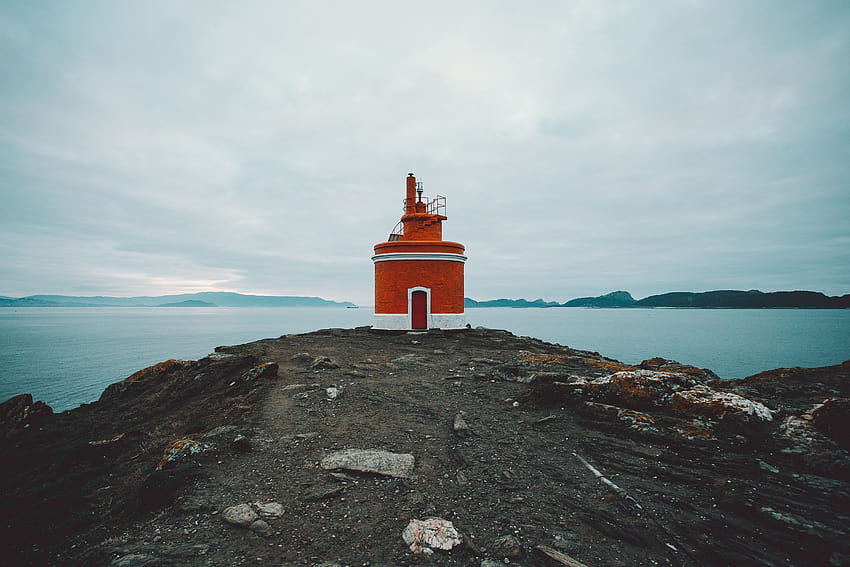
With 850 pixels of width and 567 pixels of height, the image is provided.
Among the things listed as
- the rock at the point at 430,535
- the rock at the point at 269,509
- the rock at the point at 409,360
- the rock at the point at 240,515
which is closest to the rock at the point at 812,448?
the rock at the point at 430,535

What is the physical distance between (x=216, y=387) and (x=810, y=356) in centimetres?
4784

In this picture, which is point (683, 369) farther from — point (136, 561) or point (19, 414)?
point (19, 414)

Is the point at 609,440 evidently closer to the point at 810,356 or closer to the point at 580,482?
the point at 580,482

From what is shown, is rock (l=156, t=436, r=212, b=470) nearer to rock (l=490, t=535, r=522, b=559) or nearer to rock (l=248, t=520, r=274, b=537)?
rock (l=248, t=520, r=274, b=537)

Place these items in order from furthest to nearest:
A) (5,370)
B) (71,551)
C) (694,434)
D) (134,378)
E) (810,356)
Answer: (810,356), (5,370), (134,378), (694,434), (71,551)

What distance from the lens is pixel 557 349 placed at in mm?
16047

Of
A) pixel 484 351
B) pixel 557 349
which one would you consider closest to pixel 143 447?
pixel 484 351

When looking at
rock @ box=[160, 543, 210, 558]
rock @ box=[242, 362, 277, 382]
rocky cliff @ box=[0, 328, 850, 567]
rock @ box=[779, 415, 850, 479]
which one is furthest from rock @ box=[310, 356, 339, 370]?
rock @ box=[779, 415, 850, 479]

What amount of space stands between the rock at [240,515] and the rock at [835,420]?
7.31 meters

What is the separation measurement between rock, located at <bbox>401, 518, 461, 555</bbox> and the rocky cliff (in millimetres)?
19

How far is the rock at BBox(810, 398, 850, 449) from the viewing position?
5.31 meters

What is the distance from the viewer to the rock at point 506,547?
365cm

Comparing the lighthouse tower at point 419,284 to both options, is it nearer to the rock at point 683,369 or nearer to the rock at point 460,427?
the rock at point 683,369

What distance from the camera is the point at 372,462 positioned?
216 inches
